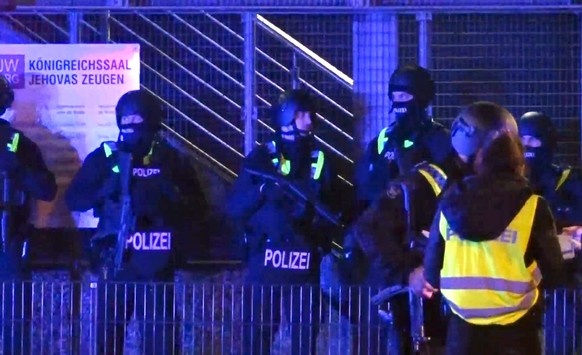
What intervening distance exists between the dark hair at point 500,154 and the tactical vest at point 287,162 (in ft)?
10.3

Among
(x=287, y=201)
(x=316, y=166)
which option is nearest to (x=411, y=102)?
(x=316, y=166)

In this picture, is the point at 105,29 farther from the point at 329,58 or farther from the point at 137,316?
the point at 137,316

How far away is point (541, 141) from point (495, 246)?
340 centimetres

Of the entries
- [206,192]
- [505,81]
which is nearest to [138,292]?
[206,192]

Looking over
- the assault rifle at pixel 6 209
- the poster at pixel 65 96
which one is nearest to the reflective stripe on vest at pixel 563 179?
the poster at pixel 65 96

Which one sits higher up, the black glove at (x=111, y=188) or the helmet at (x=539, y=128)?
the helmet at (x=539, y=128)

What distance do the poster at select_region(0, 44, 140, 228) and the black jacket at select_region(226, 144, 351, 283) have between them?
1509mm

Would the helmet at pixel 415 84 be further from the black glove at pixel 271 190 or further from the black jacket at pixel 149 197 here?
the black jacket at pixel 149 197

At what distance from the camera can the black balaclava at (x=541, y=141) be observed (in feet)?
28.6

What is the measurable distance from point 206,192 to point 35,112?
5.03ft

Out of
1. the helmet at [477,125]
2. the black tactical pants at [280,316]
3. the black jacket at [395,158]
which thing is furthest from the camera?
the black jacket at [395,158]

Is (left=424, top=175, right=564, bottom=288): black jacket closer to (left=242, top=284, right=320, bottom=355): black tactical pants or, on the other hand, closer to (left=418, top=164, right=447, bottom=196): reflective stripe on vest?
(left=418, top=164, right=447, bottom=196): reflective stripe on vest

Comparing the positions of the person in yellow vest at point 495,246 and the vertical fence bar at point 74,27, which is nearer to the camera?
the person in yellow vest at point 495,246

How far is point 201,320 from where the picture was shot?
7.76 m
